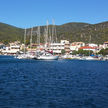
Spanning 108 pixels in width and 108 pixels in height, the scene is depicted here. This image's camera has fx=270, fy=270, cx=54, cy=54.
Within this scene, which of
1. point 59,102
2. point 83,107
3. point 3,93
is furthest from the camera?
point 3,93

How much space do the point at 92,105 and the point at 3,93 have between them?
8.60 metres

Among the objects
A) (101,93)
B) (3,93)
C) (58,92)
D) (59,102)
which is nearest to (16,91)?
(3,93)

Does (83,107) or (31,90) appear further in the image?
(31,90)

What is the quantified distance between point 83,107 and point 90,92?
6.26 metres

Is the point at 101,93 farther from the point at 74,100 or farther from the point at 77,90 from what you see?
the point at 74,100

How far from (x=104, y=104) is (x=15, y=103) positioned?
692cm

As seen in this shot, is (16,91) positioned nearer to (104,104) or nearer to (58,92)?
(58,92)

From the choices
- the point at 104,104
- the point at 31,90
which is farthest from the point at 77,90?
the point at 104,104

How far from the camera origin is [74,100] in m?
22.4

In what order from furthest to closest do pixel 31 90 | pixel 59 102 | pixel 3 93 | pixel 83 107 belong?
1. pixel 31 90
2. pixel 3 93
3. pixel 59 102
4. pixel 83 107

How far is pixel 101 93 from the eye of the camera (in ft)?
84.4

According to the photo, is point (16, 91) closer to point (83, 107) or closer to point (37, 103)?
point (37, 103)

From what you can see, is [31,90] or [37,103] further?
[31,90]

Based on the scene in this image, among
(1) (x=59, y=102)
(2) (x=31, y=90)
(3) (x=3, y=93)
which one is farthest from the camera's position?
(2) (x=31, y=90)
